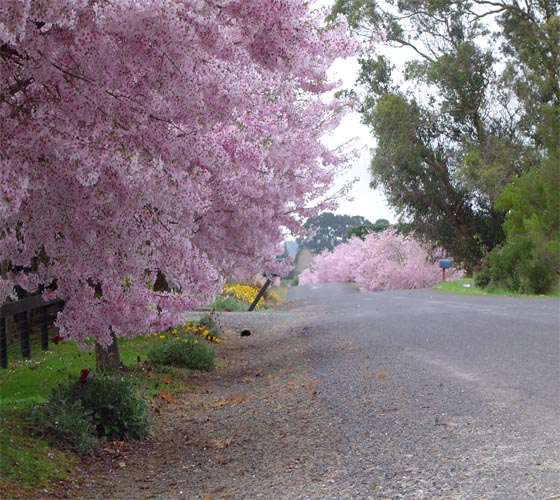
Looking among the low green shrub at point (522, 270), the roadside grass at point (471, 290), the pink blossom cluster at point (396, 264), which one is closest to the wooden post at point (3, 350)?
the roadside grass at point (471, 290)

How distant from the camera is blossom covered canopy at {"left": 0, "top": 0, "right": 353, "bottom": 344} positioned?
4.25 m

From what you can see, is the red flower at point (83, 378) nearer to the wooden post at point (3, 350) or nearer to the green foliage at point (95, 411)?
the green foliage at point (95, 411)

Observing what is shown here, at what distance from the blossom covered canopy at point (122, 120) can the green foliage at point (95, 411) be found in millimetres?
751

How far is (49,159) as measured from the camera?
4.75 m

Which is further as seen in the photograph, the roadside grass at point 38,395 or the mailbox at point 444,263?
the mailbox at point 444,263

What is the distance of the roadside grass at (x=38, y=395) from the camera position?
220 inches

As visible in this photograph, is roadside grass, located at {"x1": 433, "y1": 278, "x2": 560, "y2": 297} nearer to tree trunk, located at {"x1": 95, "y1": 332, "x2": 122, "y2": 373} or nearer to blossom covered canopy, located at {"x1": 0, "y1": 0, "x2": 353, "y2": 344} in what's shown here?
tree trunk, located at {"x1": 95, "y1": 332, "x2": 122, "y2": 373}

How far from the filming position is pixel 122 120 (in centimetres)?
479

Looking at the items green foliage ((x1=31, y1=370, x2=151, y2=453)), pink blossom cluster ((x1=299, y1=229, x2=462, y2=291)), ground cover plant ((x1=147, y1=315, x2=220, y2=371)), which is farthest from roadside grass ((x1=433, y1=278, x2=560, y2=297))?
green foliage ((x1=31, y1=370, x2=151, y2=453))

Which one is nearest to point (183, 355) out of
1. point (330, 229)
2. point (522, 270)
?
point (522, 270)

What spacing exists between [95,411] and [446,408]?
294 centimetres

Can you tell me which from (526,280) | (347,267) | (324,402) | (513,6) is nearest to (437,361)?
(324,402)

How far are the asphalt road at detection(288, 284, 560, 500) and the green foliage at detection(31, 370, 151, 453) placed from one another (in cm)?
170

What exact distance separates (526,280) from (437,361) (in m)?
14.9
